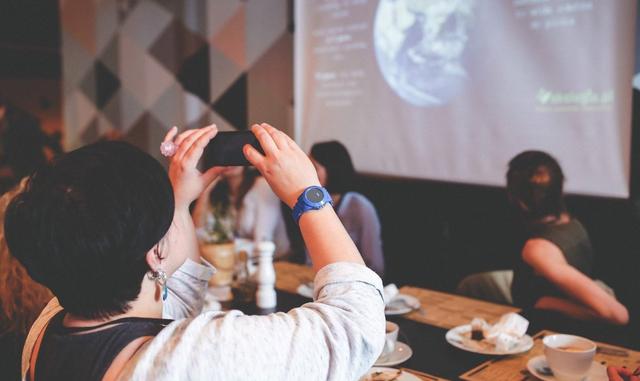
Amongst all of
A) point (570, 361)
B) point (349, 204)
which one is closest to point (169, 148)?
point (570, 361)

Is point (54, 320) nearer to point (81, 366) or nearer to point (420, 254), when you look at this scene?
point (81, 366)

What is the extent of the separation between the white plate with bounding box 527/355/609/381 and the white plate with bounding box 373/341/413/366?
0.29 metres

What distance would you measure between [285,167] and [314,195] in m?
0.06

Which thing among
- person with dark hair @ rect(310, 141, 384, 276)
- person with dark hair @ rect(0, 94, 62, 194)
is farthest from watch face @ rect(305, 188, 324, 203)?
person with dark hair @ rect(0, 94, 62, 194)

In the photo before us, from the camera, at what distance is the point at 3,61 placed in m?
6.27

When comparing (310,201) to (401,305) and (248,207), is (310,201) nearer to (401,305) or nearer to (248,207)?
(401,305)

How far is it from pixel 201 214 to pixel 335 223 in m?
2.98

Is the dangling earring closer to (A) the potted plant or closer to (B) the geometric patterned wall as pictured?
(A) the potted plant

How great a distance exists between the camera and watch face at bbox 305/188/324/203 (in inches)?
32.4

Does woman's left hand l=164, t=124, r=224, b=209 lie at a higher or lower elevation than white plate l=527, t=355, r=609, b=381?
higher

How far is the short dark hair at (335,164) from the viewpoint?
10.6ft

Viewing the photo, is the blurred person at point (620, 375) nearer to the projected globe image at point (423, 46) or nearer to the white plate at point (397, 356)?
the white plate at point (397, 356)

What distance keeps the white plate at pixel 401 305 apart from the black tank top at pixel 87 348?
3.80ft

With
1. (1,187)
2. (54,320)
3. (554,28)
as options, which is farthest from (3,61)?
(54,320)
